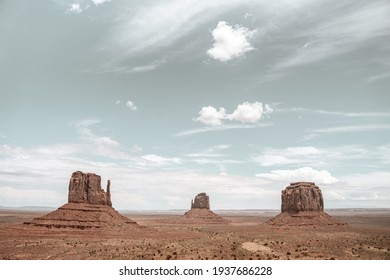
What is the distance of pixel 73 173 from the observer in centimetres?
7688

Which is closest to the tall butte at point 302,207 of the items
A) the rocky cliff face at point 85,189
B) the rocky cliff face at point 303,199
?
the rocky cliff face at point 303,199

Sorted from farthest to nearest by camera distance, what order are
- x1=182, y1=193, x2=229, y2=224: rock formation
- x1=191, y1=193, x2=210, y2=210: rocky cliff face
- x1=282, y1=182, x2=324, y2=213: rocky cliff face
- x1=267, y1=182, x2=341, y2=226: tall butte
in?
x1=191, y1=193, x2=210, y2=210: rocky cliff face, x1=182, y1=193, x2=229, y2=224: rock formation, x1=282, y1=182, x2=324, y2=213: rocky cliff face, x1=267, y1=182, x2=341, y2=226: tall butte

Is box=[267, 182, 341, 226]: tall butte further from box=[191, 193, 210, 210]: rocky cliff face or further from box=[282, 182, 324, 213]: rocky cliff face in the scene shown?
box=[191, 193, 210, 210]: rocky cliff face

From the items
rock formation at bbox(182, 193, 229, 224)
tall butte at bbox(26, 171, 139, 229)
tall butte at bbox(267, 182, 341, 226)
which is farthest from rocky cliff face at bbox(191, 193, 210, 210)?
tall butte at bbox(26, 171, 139, 229)

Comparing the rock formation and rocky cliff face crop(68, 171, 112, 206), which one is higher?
rocky cliff face crop(68, 171, 112, 206)

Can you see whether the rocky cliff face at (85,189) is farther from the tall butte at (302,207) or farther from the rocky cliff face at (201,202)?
the rocky cliff face at (201,202)

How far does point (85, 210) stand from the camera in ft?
235

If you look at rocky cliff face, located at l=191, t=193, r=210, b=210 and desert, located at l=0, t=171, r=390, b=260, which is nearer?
desert, located at l=0, t=171, r=390, b=260

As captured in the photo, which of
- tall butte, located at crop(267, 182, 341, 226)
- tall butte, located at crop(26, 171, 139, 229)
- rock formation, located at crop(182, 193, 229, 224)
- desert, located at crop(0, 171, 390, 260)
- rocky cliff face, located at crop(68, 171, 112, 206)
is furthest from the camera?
rock formation, located at crop(182, 193, 229, 224)

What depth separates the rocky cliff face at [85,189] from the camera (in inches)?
2948

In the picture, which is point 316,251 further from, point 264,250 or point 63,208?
point 63,208

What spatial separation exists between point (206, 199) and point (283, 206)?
5502 centimetres

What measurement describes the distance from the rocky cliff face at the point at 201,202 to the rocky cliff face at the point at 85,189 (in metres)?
87.4

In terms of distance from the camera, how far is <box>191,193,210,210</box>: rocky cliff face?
160 metres
